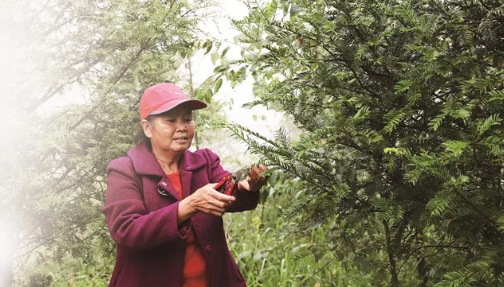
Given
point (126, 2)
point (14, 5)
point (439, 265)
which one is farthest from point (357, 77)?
point (14, 5)

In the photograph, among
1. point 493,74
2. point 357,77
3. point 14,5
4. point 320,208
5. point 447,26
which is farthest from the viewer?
point 14,5

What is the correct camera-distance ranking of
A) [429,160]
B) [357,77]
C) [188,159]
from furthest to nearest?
[188,159], [357,77], [429,160]

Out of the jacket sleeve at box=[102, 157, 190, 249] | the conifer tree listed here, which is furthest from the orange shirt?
the conifer tree

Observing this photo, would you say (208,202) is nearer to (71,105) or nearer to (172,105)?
(172,105)

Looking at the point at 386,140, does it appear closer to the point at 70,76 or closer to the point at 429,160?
the point at 429,160

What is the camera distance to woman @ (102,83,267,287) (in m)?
1.95

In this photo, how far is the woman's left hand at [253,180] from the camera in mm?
1965

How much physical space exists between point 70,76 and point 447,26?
87.6 inches

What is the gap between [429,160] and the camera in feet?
4.30

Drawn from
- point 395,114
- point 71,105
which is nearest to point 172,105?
point 395,114

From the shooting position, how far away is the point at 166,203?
207cm

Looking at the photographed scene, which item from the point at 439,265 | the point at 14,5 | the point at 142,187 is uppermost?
the point at 14,5

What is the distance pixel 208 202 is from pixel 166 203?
347mm

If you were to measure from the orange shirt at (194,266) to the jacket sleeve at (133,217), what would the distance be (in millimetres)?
102
